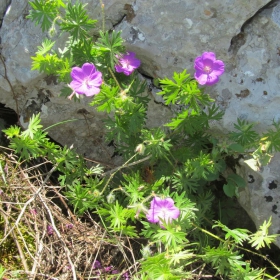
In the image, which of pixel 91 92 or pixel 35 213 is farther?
pixel 35 213

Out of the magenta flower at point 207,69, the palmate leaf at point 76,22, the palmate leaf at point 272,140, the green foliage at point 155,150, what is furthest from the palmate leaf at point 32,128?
the palmate leaf at point 272,140

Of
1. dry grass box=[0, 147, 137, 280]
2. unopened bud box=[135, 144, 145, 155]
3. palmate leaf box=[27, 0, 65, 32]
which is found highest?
palmate leaf box=[27, 0, 65, 32]

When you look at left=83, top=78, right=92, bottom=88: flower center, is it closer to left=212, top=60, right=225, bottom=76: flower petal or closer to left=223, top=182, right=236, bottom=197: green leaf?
left=212, top=60, right=225, bottom=76: flower petal

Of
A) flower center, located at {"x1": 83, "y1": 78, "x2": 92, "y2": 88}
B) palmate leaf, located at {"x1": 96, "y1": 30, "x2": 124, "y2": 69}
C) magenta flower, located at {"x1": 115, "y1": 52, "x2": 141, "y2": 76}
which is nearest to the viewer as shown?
flower center, located at {"x1": 83, "y1": 78, "x2": 92, "y2": 88}

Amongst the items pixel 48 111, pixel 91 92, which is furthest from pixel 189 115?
pixel 48 111

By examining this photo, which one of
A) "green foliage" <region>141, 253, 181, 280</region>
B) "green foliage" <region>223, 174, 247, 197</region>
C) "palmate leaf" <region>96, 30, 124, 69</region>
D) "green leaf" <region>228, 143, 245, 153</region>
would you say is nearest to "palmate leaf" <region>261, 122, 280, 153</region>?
"green leaf" <region>228, 143, 245, 153</region>

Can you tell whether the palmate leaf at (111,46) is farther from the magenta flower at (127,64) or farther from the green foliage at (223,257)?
the green foliage at (223,257)

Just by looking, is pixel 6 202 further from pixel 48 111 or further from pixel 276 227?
pixel 276 227
